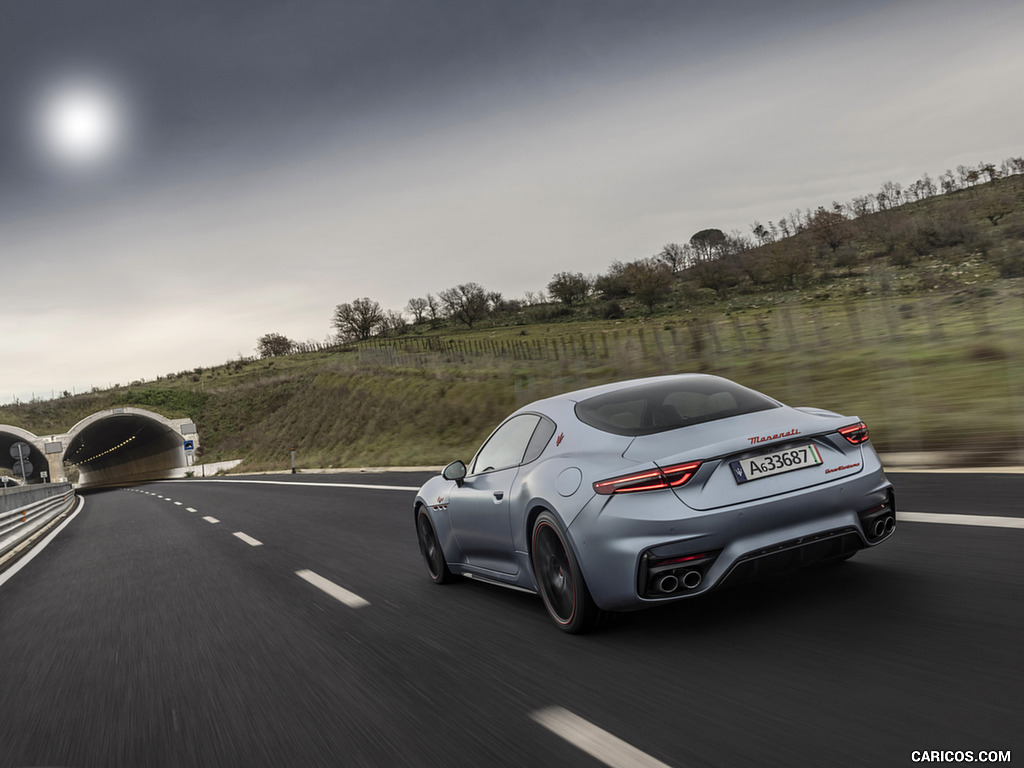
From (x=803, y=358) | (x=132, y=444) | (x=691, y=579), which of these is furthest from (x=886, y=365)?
(x=132, y=444)

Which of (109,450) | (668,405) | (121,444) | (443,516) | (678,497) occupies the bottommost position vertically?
(109,450)

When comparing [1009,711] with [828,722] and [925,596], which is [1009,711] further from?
[925,596]

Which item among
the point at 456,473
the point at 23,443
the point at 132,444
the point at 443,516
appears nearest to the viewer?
the point at 456,473

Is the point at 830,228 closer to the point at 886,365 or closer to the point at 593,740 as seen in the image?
the point at 886,365

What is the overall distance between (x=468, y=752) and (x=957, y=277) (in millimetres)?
24749

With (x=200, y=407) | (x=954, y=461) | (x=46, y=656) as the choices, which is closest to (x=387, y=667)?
(x=46, y=656)

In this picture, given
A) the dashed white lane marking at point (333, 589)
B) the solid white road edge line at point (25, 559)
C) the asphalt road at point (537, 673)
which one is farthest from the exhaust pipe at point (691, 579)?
the solid white road edge line at point (25, 559)

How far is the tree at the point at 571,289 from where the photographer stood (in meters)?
89.7

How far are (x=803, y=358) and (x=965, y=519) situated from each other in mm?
12618

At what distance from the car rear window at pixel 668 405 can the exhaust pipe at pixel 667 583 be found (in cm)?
85

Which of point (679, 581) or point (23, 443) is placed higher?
point (23, 443)

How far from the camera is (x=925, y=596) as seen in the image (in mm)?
4777

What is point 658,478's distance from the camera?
4.36m
